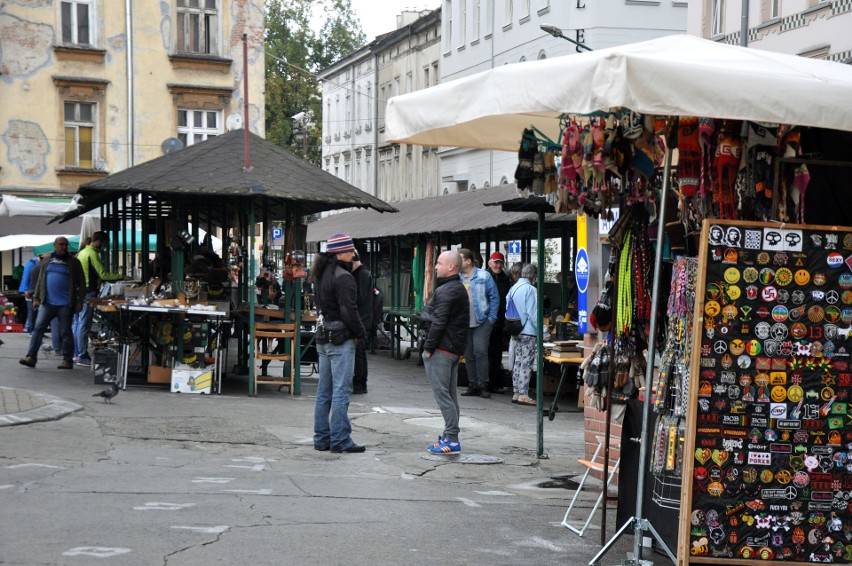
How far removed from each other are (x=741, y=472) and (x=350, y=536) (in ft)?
7.73

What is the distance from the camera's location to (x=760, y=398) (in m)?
6.27

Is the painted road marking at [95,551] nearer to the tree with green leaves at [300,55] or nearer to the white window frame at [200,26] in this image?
the white window frame at [200,26]

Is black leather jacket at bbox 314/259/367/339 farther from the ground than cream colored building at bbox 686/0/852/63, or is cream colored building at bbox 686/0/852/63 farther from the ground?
cream colored building at bbox 686/0/852/63

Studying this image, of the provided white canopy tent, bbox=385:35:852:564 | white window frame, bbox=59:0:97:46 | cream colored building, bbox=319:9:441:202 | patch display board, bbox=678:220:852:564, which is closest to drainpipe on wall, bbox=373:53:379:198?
cream colored building, bbox=319:9:441:202

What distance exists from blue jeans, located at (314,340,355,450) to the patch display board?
16.9 feet

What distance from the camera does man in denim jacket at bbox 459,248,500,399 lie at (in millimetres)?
17094

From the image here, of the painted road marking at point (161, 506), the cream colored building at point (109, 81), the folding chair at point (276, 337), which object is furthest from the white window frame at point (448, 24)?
the painted road marking at point (161, 506)

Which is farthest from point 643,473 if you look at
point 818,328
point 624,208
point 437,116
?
point 437,116

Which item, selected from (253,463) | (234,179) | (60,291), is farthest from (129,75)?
(253,463)

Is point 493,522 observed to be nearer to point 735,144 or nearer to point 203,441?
point 735,144

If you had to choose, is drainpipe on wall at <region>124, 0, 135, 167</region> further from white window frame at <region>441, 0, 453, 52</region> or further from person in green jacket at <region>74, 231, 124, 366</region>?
white window frame at <region>441, 0, 453, 52</region>

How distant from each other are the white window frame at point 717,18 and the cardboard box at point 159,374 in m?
19.1

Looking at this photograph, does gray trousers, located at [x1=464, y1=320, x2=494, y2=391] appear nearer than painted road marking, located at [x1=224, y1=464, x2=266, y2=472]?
No

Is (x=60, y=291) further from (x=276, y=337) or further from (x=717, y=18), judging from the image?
(x=717, y=18)
